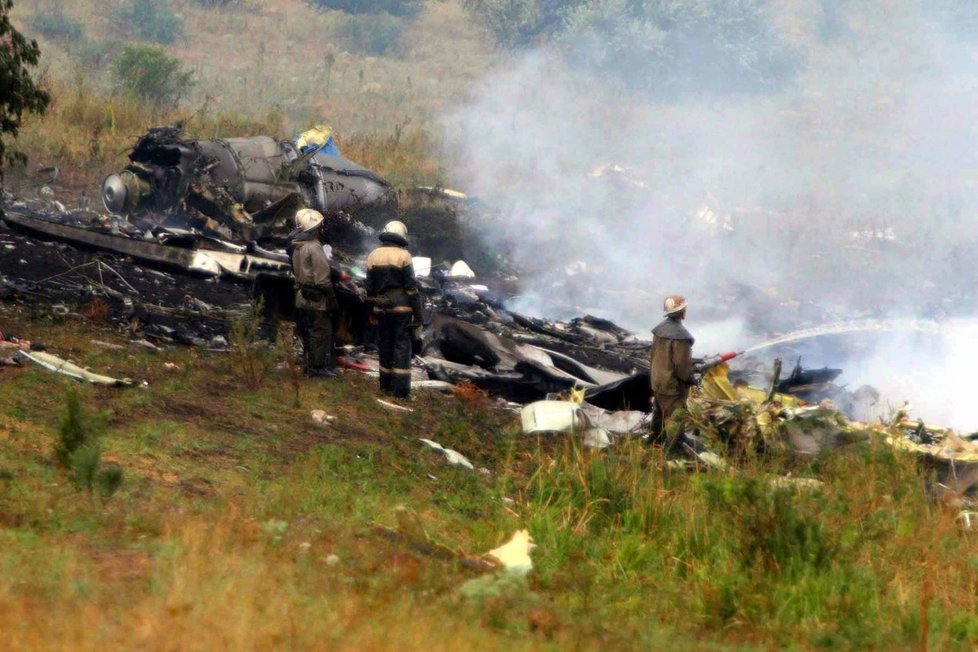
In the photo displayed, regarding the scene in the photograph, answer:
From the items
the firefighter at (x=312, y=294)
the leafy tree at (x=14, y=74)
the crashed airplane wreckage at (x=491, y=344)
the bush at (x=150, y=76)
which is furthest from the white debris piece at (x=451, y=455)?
the bush at (x=150, y=76)

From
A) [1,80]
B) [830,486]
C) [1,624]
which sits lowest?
[1,624]

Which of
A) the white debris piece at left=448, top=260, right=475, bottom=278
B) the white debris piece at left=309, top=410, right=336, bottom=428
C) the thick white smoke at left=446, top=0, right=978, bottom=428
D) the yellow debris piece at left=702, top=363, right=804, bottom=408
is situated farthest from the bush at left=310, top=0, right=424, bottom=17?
the white debris piece at left=309, top=410, right=336, bottom=428

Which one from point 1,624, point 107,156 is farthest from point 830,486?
point 107,156

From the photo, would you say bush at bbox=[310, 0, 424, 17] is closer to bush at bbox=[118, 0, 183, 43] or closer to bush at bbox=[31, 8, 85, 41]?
bush at bbox=[118, 0, 183, 43]

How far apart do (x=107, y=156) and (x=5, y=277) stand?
8.23 metres

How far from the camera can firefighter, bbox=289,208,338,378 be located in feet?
34.2

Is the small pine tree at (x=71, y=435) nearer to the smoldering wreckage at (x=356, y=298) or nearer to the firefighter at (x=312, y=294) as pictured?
the smoldering wreckage at (x=356, y=298)

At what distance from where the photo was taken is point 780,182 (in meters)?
28.6

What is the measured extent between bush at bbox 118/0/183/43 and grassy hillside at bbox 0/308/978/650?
30.9 meters

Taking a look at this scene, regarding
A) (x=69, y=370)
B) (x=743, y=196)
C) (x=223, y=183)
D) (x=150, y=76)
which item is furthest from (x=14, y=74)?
(x=743, y=196)

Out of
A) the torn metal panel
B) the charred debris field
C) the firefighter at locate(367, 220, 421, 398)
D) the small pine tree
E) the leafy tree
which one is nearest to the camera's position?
the charred debris field

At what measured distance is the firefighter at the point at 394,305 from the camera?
34.1ft

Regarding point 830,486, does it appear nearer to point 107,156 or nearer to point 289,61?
point 107,156

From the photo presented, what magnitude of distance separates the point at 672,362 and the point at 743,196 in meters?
18.0
